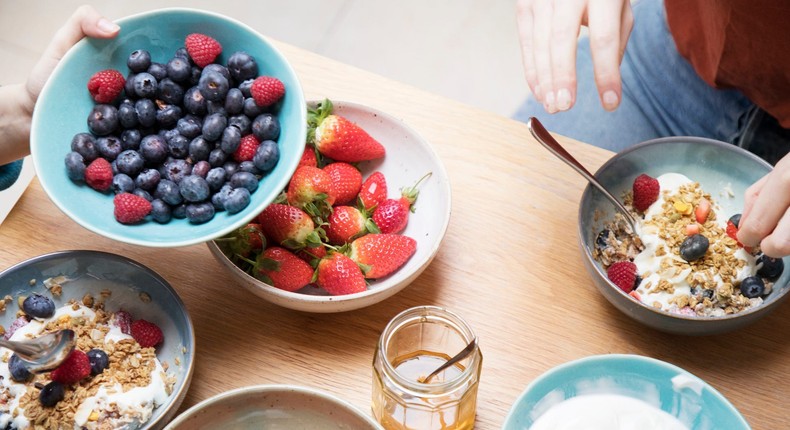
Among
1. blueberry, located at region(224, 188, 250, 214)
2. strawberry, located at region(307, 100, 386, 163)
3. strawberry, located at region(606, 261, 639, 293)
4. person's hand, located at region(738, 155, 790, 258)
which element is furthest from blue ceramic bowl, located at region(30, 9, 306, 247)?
person's hand, located at region(738, 155, 790, 258)

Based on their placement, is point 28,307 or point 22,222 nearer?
point 28,307

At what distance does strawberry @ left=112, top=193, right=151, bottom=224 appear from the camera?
984mm

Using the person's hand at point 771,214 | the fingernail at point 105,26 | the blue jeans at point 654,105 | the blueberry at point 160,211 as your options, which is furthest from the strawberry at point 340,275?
the blue jeans at point 654,105

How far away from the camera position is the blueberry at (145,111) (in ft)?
3.45

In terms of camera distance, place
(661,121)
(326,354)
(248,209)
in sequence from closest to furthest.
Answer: (248,209)
(326,354)
(661,121)

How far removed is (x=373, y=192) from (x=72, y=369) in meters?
0.50

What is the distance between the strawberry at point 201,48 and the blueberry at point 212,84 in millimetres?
28

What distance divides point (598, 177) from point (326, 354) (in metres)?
0.50

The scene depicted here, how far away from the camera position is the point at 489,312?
1.15m

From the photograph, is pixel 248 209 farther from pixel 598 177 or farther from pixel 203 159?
pixel 598 177

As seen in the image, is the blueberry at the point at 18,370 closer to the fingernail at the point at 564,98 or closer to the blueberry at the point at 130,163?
the blueberry at the point at 130,163

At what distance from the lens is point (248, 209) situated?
100cm

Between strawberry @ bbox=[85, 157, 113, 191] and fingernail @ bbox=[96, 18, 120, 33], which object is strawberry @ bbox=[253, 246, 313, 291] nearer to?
strawberry @ bbox=[85, 157, 113, 191]

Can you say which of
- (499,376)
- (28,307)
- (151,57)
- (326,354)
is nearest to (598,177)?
(499,376)
